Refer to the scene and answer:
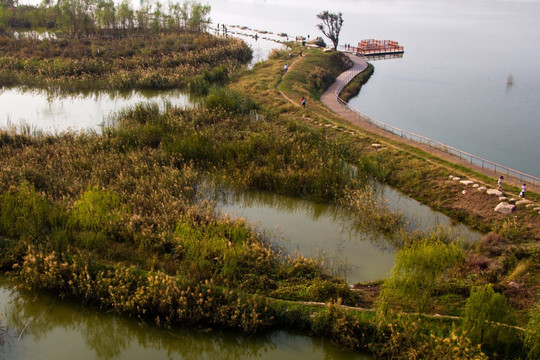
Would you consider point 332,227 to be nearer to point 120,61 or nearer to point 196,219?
point 196,219

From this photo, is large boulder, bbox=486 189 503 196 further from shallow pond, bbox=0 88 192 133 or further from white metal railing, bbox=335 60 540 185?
shallow pond, bbox=0 88 192 133

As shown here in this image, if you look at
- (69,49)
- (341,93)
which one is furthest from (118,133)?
(69,49)

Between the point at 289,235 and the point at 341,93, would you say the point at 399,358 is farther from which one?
the point at 341,93

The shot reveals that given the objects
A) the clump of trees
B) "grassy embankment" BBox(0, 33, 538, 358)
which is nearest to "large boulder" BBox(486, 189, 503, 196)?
"grassy embankment" BBox(0, 33, 538, 358)

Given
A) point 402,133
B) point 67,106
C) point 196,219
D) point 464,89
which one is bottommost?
point 196,219

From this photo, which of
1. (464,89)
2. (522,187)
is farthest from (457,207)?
(464,89)

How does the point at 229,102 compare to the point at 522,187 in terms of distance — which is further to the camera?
the point at 229,102
